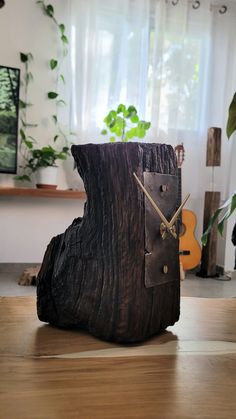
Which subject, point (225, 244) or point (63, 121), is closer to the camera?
point (63, 121)

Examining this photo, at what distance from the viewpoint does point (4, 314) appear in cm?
53

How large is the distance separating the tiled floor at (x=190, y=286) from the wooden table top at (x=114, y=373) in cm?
144

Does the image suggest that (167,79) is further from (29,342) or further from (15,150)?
(29,342)

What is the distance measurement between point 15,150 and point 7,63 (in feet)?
1.82

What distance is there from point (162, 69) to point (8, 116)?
109cm

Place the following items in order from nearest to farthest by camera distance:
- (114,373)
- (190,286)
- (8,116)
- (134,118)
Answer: (114,373)
(190,286)
(8,116)
(134,118)

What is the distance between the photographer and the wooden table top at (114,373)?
0.30 m

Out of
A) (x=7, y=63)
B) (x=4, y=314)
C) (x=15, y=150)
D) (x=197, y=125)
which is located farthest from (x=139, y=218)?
(x=197, y=125)

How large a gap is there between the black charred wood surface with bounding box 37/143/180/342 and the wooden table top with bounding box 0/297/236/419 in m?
0.03

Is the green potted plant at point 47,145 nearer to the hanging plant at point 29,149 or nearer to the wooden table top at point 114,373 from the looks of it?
the hanging plant at point 29,149

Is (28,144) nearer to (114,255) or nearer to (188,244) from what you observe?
(188,244)

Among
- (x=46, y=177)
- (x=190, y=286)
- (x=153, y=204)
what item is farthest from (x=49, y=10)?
(x=153, y=204)

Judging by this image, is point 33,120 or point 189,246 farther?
point 189,246

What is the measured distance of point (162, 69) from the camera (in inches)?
105
